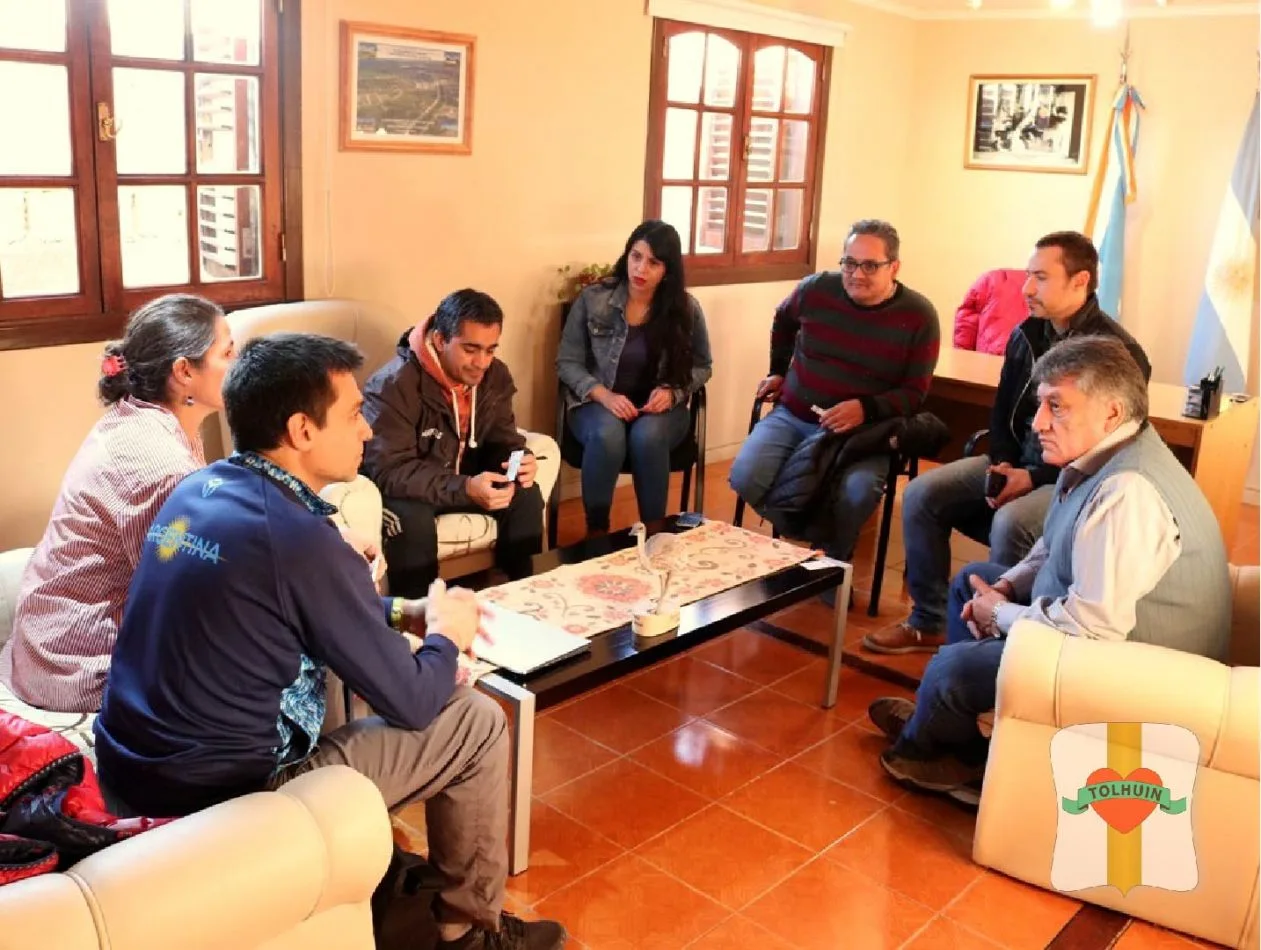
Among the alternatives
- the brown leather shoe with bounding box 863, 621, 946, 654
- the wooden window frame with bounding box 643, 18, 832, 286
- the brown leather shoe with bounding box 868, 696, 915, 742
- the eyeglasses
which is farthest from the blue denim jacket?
the brown leather shoe with bounding box 868, 696, 915, 742

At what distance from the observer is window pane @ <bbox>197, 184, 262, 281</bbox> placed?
3.64 metres

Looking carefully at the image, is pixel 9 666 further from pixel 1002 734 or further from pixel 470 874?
pixel 1002 734

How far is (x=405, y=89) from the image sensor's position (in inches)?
157

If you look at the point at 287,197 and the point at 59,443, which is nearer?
the point at 59,443

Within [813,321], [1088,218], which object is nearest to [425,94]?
[813,321]

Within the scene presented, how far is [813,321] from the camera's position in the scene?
4.08 metres

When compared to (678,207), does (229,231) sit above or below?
below

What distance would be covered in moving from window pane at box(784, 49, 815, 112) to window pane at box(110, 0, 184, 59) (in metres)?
2.85

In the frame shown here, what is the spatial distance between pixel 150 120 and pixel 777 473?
7.06 feet

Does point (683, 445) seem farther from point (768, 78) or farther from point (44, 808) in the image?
point (44, 808)

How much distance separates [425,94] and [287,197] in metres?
0.62

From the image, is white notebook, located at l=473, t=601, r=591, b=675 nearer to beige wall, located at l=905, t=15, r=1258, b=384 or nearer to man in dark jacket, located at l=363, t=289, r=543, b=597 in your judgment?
man in dark jacket, located at l=363, t=289, r=543, b=597

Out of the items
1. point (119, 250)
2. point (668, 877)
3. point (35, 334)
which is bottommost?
point (668, 877)

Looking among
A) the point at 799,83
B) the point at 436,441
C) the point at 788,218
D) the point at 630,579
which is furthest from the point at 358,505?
the point at 799,83
